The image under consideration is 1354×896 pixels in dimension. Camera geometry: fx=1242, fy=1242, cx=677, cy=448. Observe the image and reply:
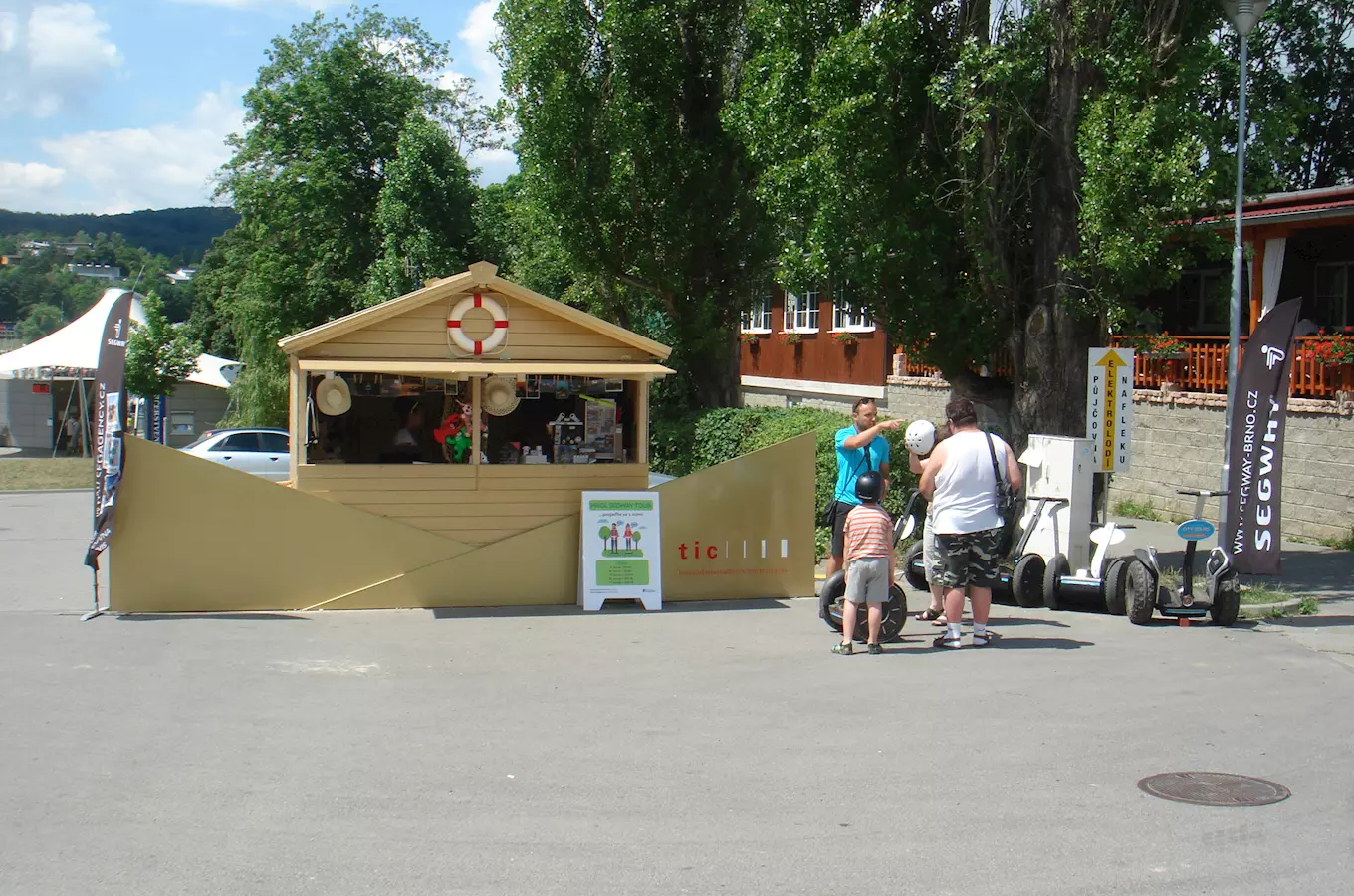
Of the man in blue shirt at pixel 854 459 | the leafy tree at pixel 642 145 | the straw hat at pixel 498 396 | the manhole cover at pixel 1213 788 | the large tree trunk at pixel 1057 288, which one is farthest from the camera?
the leafy tree at pixel 642 145

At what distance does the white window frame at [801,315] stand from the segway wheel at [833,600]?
20392 mm

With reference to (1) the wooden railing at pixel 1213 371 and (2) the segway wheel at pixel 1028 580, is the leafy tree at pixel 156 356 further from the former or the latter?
(2) the segway wheel at pixel 1028 580

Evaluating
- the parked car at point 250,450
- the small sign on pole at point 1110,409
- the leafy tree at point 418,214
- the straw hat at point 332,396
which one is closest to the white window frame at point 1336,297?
the small sign on pole at point 1110,409

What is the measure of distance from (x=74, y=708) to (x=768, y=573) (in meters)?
6.19

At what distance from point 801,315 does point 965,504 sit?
2240cm

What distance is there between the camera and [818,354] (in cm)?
2970

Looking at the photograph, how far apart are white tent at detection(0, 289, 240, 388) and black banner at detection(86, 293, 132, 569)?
917 inches

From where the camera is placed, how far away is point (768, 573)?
38.3 feet

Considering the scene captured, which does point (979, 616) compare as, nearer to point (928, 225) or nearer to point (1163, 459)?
point (928, 225)

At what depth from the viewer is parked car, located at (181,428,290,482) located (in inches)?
906

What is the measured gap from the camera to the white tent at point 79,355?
32938 mm

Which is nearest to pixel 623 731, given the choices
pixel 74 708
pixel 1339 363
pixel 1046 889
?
pixel 1046 889

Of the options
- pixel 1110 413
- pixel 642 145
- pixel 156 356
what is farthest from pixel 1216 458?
pixel 156 356

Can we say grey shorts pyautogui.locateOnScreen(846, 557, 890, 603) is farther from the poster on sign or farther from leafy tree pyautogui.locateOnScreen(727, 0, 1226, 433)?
leafy tree pyautogui.locateOnScreen(727, 0, 1226, 433)
